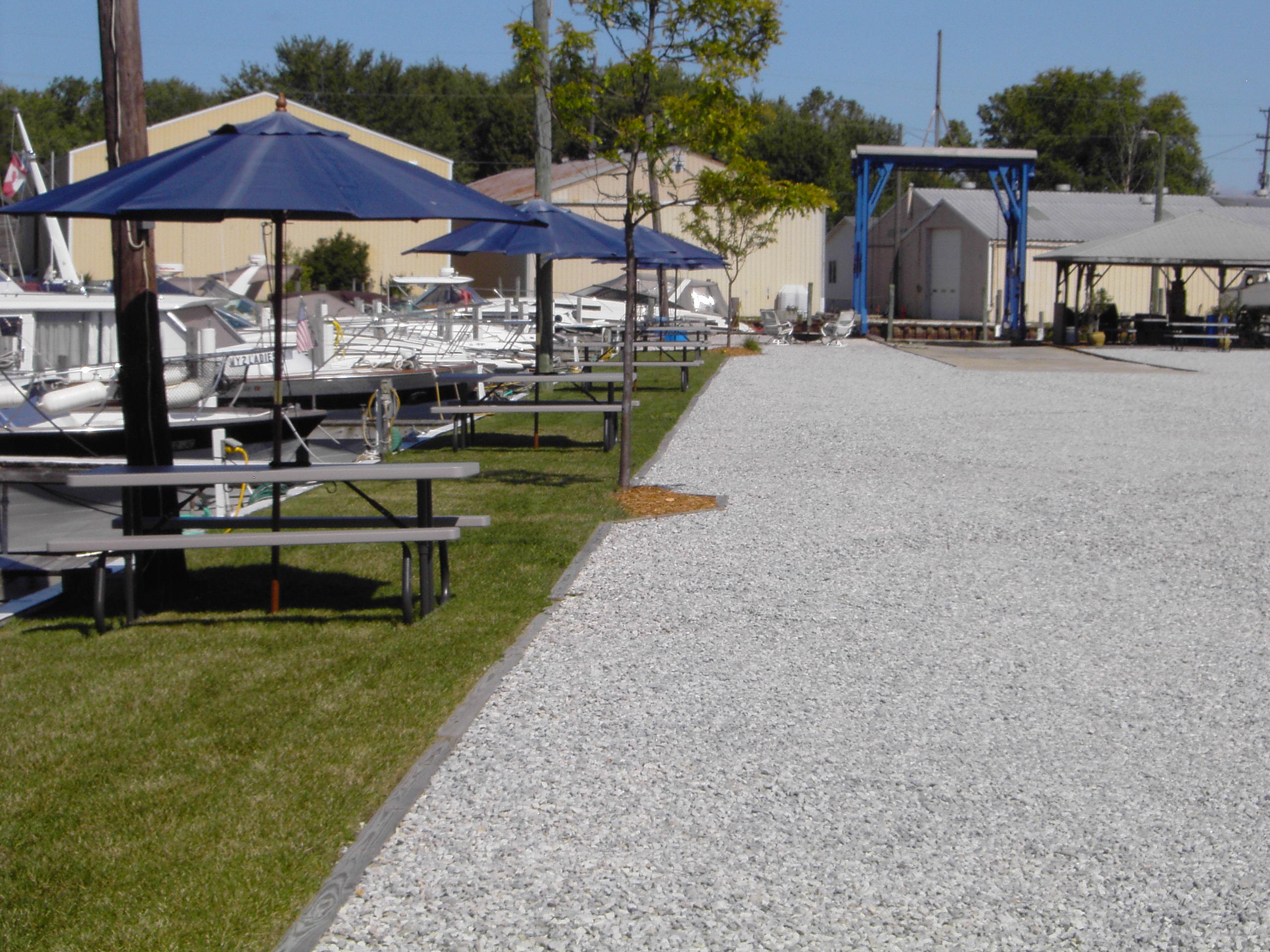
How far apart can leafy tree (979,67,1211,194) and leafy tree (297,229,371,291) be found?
47481 mm

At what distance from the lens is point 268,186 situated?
6.18 meters

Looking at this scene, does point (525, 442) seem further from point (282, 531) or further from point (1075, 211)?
point (1075, 211)

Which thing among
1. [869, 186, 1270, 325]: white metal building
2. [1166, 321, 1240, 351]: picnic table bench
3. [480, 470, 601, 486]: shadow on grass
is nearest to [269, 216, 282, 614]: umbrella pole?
[480, 470, 601, 486]: shadow on grass

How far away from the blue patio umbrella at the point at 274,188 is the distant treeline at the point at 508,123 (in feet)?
228

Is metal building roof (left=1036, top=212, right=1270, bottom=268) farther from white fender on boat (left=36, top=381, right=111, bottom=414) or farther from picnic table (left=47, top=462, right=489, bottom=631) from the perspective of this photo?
picnic table (left=47, top=462, right=489, bottom=631)

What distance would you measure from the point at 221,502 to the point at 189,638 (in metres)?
4.46

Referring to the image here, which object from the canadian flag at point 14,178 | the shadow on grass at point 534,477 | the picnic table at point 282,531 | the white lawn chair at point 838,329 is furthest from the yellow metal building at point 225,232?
the picnic table at point 282,531

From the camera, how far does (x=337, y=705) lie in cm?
531

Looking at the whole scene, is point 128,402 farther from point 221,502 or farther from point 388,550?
point 221,502

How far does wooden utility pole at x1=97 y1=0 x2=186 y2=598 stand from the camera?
23.0 ft

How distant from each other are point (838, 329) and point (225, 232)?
78.8ft

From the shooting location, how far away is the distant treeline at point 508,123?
7844 centimetres

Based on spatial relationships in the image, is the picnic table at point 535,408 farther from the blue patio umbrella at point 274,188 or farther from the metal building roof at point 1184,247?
the metal building roof at point 1184,247

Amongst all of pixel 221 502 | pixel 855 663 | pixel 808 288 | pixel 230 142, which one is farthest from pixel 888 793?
pixel 808 288
